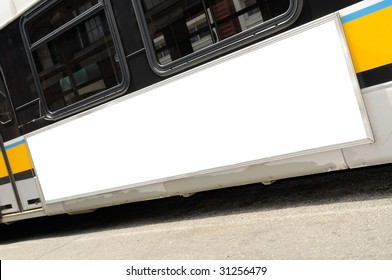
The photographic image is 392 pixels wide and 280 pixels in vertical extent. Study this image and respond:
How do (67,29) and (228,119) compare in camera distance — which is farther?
(67,29)

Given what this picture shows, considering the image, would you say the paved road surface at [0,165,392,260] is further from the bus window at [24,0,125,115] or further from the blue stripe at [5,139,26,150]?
the bus window at [24,0,125,115]

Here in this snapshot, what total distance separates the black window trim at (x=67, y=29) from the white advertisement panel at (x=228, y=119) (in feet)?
0.40

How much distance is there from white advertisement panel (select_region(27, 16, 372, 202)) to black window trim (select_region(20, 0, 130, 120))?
0.12 m

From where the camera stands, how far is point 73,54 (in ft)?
13.4

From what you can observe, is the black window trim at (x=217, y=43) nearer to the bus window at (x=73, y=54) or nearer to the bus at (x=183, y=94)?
the bus at (x=183, y=94)

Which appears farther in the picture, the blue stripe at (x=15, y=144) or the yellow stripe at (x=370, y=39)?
the blue stripe at (x=15, y=144)

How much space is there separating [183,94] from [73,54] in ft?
4.75

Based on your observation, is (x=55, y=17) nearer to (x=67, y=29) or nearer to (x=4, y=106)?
(x=67, y=29)

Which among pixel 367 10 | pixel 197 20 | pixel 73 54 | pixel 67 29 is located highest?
pixel 67 29

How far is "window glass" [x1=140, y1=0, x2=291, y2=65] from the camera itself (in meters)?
3.06

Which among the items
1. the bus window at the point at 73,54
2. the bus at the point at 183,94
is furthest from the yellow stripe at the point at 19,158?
the bus window at the point at 73,54

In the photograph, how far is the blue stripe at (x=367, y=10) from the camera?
2.60m

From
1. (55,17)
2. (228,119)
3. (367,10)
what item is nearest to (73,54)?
(55,17)

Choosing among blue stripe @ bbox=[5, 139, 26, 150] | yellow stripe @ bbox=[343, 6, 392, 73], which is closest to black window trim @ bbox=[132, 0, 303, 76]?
yellow stripe @ bbox=[343, 6, 392, 73]
